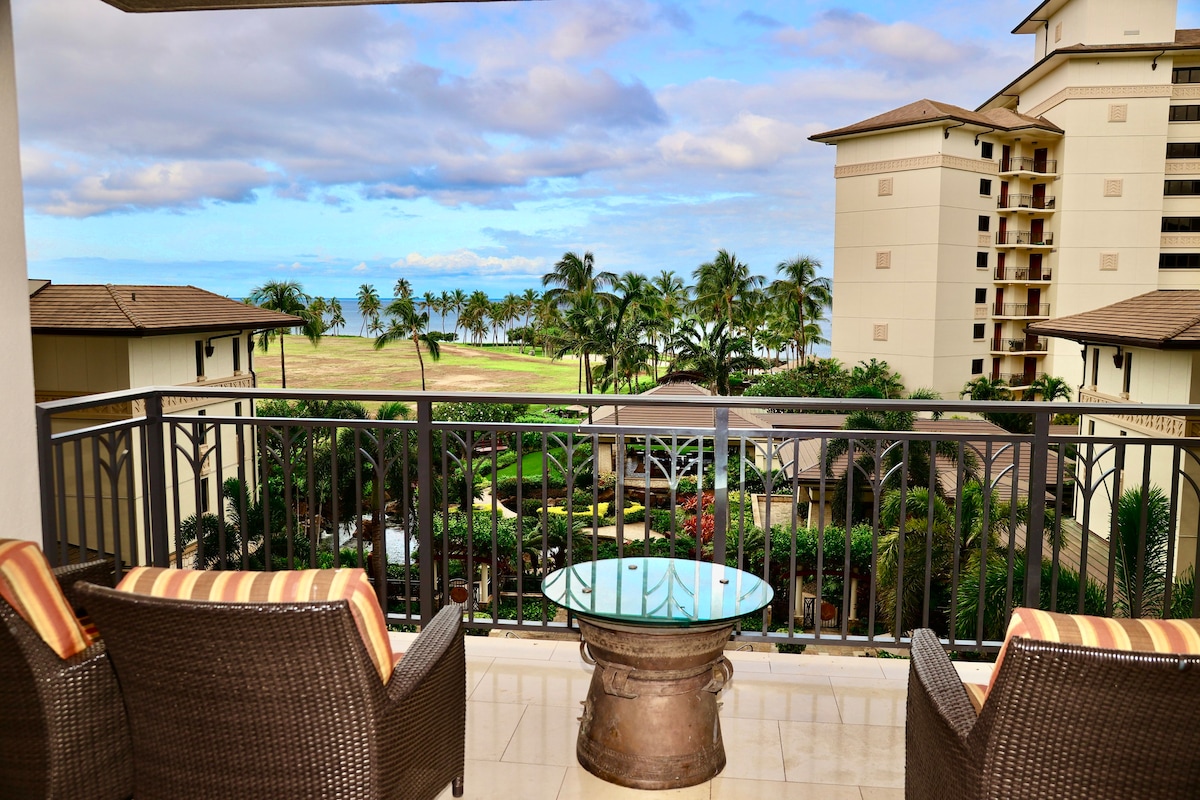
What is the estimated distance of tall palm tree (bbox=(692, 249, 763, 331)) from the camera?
5316 centimetres

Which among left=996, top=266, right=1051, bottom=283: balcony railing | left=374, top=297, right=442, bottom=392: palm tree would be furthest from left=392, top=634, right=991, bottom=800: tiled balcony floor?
left=374, top=297, right=442, bottom=392: palm tree

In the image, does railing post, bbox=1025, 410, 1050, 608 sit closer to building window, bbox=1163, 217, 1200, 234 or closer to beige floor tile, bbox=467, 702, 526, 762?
beige floor tile, bbox=467, 702, 526, 762

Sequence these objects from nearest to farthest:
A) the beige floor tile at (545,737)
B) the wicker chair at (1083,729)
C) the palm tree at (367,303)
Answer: the wicker chair at (1083,729) → the beige floor tile at (545,737) → the palm tree at (367,303)

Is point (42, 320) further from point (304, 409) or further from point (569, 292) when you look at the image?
point (569, 292)

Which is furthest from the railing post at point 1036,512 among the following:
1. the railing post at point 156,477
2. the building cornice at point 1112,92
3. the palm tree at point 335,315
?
the palm tree at point 335,315

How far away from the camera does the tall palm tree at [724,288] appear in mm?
53156

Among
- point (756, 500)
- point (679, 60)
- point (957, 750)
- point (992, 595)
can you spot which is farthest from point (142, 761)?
point (679, 60)

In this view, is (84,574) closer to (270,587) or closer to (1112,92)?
(270,587)

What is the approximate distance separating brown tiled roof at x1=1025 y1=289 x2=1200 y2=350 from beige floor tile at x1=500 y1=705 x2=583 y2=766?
2407 cm

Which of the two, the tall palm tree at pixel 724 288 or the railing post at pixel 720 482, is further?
the tall palm tree at pixel 724 288

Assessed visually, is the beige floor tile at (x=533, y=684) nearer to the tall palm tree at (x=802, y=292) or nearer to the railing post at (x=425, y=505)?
the railing post at (x=425, y=505)

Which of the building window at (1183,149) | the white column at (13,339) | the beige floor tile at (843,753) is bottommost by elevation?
the beige floor tile at (843,753)

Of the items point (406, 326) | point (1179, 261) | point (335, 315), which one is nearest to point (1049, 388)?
point (1179, 261)

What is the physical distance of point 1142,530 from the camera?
10.3 feet
